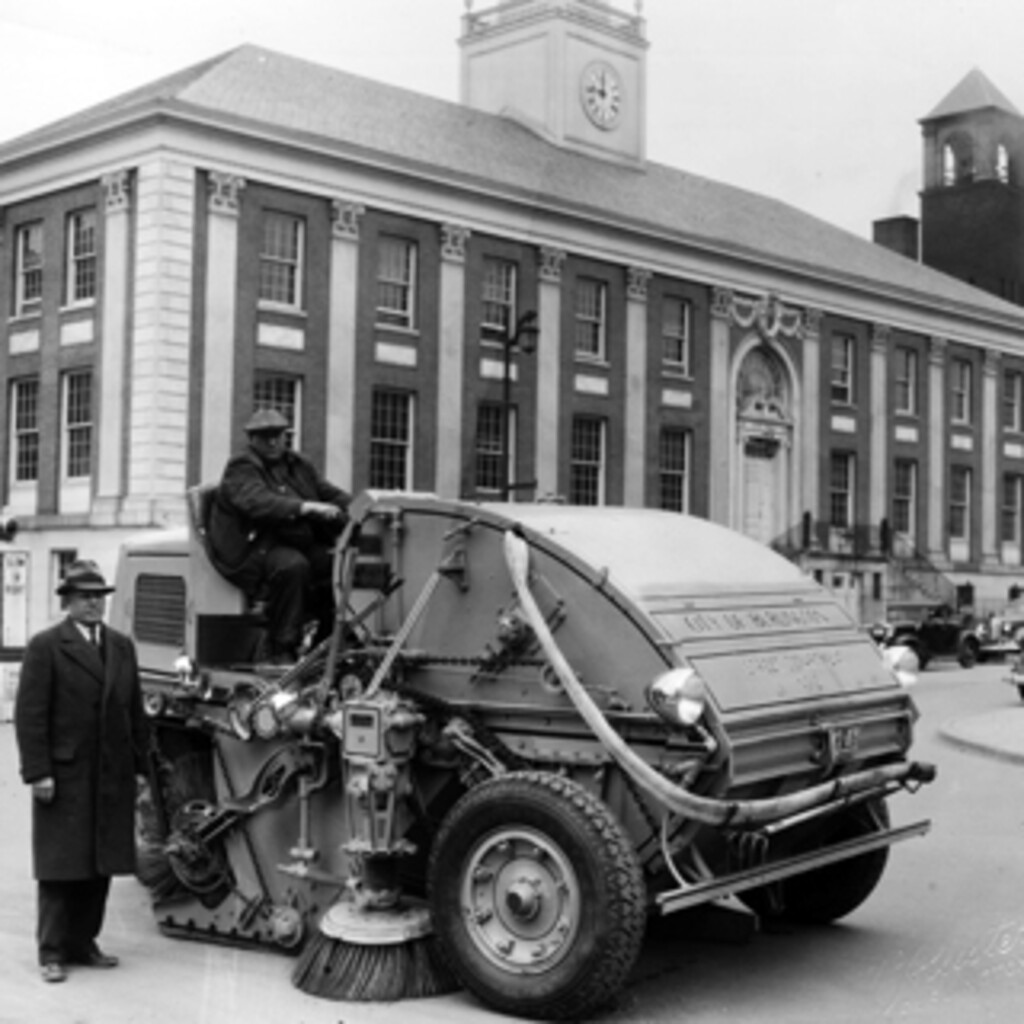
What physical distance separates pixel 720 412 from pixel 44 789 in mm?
35994

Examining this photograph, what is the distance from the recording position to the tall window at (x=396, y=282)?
34.5 meters

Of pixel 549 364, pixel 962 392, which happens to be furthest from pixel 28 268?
pixel 962 392

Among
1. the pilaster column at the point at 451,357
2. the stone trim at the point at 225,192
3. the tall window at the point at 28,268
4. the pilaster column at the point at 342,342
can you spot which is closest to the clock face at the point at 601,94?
→ the pilaster column at the point at 451,357

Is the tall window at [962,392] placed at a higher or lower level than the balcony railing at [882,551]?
higher

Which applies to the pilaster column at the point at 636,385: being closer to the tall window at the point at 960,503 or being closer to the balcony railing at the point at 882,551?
the balcony railing at the point at 882,551

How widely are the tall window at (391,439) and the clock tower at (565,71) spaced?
1106 centimetres

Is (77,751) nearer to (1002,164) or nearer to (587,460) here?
(587,460)

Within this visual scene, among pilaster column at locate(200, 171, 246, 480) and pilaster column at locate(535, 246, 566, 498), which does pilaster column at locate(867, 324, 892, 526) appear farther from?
pilaster column at locate(200, 171, 246, 480)

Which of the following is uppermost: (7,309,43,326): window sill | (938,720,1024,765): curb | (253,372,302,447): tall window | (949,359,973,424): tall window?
(949,359,973,424): tall window

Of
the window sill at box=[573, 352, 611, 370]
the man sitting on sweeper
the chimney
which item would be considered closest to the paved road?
the man sitting on sweeper

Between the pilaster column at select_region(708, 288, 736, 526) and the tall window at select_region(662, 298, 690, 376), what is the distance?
787mm

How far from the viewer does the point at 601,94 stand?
44.1 metres

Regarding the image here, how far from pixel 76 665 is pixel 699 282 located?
35.2m

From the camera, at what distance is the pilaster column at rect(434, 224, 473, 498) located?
116 ft
